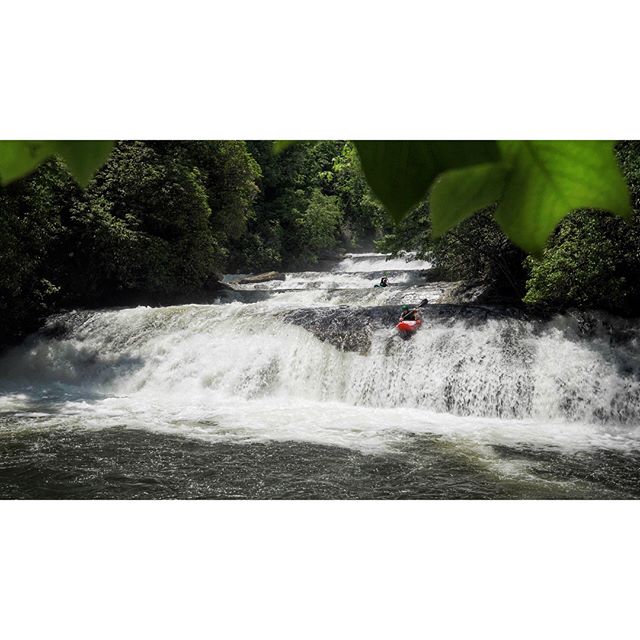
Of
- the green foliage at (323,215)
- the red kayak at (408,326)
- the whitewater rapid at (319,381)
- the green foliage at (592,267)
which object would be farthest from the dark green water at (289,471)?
the red kayak at (408,326)

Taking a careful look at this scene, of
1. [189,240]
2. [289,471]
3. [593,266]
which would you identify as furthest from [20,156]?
[189,240]

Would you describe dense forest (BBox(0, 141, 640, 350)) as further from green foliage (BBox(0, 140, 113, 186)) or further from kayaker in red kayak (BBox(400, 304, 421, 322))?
green foliage (BBox(0, 140, 113, 186))

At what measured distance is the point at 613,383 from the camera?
384cm

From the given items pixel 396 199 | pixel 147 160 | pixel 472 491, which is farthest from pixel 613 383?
pixel 396 199

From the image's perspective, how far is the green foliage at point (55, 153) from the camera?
0.17m

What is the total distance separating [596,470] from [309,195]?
70.6 inches

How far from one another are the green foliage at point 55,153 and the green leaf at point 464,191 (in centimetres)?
9

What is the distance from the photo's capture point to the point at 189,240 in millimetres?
5645

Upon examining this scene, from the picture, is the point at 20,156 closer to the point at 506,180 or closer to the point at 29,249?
the point at 506,180

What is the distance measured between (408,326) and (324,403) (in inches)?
32.2

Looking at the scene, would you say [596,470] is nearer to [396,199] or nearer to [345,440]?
[345,440]

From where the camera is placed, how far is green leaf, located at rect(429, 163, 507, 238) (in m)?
0.15

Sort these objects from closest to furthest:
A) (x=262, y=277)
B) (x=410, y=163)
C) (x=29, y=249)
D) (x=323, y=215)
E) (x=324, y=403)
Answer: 1. (x=410, y=163)
2. (x=323, y=215)
3. (x=324, y=403)
4. (x=29, y=249)
5. (x=262, y=277)

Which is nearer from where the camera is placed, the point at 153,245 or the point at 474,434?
the point at 474,434
